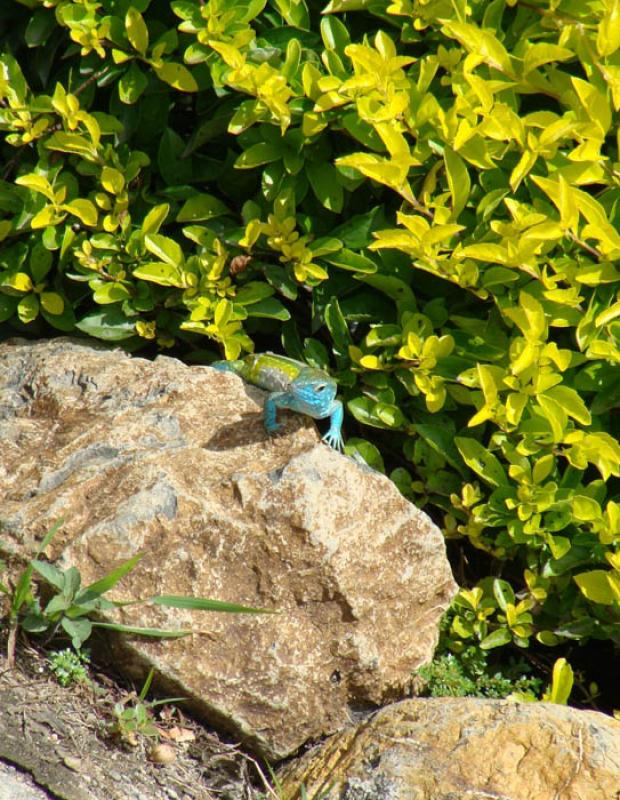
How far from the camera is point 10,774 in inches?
139

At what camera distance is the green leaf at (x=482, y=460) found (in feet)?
15.4

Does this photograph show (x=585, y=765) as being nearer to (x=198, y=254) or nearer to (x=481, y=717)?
(x=481, y=717)

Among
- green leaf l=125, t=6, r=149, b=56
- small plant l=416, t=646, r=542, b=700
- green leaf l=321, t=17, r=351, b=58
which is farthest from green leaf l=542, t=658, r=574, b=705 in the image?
green leaf l=125, t=6, r=149, b=56

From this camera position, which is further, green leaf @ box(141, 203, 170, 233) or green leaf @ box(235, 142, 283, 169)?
green leaf @ box(141, 203, 170, 233)

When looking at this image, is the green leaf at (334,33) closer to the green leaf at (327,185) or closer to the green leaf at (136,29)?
the green leaf at (327,185)

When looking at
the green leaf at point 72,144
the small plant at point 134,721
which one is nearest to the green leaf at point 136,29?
the green leaf at point 72,144

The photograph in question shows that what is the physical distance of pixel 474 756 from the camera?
3.53 metres

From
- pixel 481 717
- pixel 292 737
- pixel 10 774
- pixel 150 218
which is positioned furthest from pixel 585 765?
pixel 150 218

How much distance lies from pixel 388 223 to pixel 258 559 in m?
1.84

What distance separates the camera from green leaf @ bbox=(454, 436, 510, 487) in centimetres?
468

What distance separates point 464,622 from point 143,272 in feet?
7.70

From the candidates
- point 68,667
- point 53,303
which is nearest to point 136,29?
point 53,303

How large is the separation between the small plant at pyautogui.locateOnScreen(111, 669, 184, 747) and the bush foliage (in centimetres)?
164

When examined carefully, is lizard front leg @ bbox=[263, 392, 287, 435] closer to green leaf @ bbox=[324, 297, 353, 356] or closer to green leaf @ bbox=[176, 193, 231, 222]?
green leaf @ bbox=[324, 297, 353, 356]
